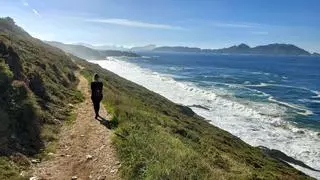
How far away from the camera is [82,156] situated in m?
12.0

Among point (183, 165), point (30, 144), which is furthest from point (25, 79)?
point (183, 165)

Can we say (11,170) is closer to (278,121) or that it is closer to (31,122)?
(31,122)

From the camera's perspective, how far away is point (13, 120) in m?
13.3

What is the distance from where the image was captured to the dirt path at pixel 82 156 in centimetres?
1060

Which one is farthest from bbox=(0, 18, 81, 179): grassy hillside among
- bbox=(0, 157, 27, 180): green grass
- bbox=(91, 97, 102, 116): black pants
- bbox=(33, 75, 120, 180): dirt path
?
bbox=(91, 97, 102, 116): black pants

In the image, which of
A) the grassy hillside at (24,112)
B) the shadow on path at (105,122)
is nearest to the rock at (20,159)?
the grassy hillside at (24,112)

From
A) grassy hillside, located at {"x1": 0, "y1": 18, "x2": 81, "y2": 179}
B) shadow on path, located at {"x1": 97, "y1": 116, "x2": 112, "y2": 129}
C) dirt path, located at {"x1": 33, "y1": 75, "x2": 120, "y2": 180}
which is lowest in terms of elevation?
dirt path, located at {"x1": 33, "y1": 75, "x2": 120, "y2": 180}

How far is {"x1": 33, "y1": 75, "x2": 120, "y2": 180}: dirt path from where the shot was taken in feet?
34.8

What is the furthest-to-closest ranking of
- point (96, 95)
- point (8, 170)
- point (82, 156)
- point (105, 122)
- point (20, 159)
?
1. point (96, 95)
2. point (105, 122)
3. point (82, 156)
4. point (20, 159)
5. point (8, 170)

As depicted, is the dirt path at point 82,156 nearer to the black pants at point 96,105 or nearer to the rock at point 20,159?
the rock at point 20,159

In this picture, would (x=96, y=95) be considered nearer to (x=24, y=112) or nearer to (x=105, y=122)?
(x=105, y=122)

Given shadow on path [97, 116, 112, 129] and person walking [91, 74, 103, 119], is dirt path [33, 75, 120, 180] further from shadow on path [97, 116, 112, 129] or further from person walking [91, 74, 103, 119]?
person walking [91, 74, 103, 119]

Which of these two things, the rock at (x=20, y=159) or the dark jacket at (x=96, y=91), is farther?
the dark jacket at (x=96, y=91)

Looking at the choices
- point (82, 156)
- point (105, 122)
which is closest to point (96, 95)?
point (105, 122)
